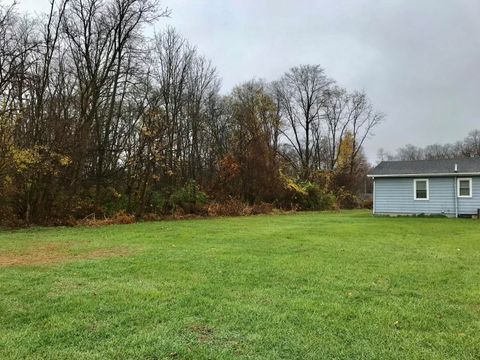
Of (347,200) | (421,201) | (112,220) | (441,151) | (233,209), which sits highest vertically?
(441,151)

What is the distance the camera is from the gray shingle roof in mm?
19727

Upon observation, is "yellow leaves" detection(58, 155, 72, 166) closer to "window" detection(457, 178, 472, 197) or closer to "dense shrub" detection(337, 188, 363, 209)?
"window" detection(457, 178, 472, 197)

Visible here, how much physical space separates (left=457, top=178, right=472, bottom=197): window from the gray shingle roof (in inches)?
19.3

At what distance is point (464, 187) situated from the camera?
19641 millimetres

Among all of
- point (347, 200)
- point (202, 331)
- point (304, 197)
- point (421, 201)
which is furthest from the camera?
point (347, 200)

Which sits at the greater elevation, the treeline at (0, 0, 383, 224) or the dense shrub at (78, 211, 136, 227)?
the treeline at (0, 0, 383, 224)

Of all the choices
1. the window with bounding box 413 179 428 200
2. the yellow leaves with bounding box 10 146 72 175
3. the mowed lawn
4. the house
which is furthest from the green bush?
the mowed lawn

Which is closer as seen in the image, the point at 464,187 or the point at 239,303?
the point at 239,303

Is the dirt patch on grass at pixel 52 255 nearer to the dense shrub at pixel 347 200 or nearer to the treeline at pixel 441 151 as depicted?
the dense shrub at pixel 347 200

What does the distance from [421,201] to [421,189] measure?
626 mm

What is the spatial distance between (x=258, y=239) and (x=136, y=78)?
1438 centimetres

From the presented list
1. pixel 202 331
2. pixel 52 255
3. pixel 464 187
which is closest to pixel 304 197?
pixel 464 187

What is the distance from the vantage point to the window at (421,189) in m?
20.5

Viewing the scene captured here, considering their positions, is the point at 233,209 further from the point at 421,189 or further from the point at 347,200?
the point at 347,200
